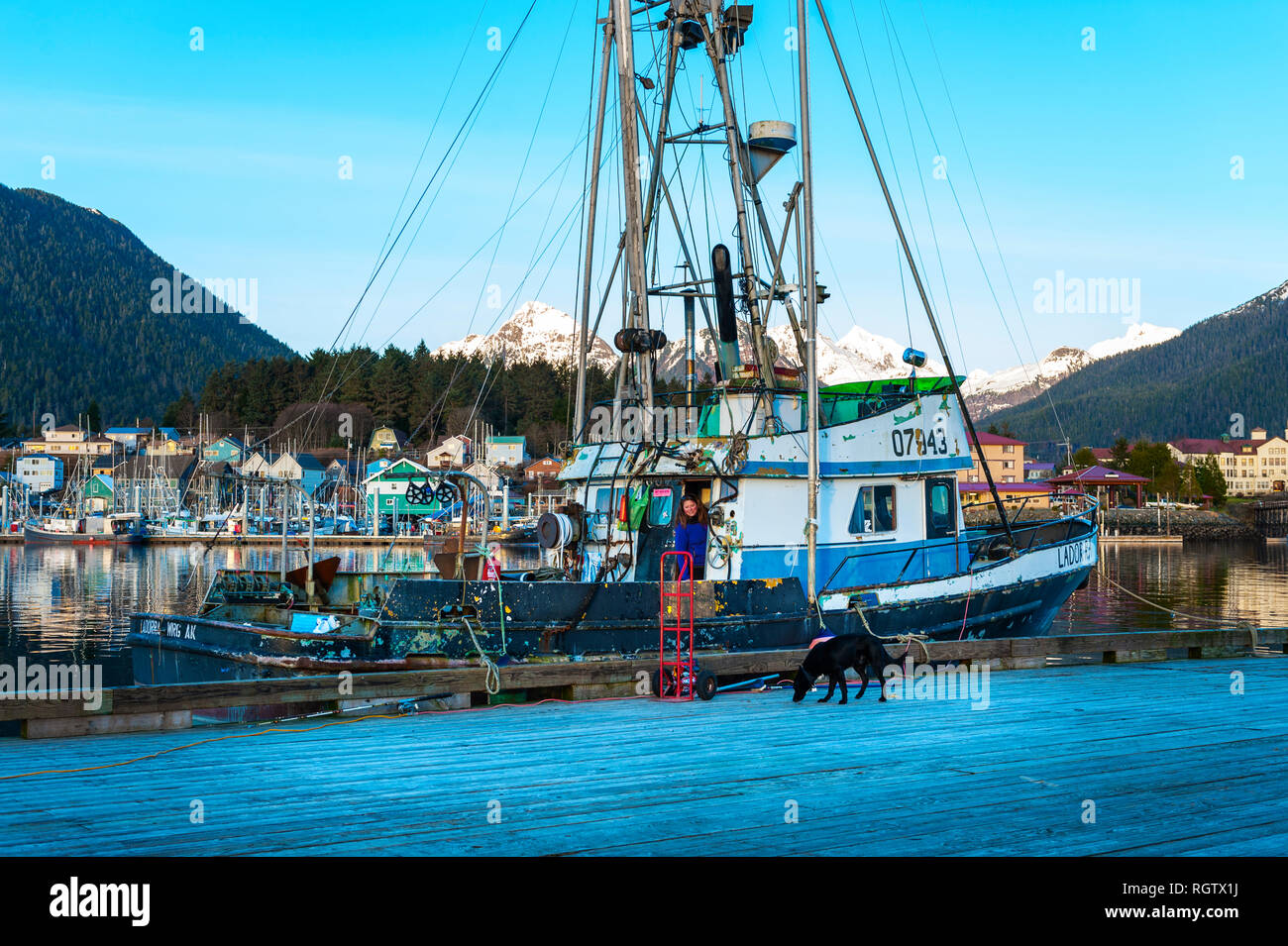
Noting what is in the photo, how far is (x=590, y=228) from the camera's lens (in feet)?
56.1

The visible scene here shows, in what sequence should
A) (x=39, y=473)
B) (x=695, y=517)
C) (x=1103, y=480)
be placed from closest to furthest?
(x=695, y=517) → (x=1103, y=480) → (x=39, y=473)

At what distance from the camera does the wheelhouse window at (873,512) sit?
15.4 metres

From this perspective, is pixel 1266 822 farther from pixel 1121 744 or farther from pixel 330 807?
pixel 330 807

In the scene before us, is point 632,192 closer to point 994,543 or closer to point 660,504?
point 660,504

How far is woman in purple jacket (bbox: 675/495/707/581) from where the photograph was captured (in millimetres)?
13242

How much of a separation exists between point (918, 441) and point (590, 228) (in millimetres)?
5911

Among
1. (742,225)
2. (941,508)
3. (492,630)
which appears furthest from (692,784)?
(742,225)

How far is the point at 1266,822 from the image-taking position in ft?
17.9

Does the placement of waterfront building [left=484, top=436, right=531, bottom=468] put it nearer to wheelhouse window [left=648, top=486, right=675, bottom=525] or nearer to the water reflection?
the water reflection

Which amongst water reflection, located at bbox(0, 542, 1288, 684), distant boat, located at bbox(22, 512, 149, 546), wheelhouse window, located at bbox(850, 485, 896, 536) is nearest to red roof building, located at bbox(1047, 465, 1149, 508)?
water reflection, located at bbox(0, 542, 1288, 684)

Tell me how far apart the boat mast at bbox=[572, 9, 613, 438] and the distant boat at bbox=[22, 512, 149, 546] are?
84841 millimetres
